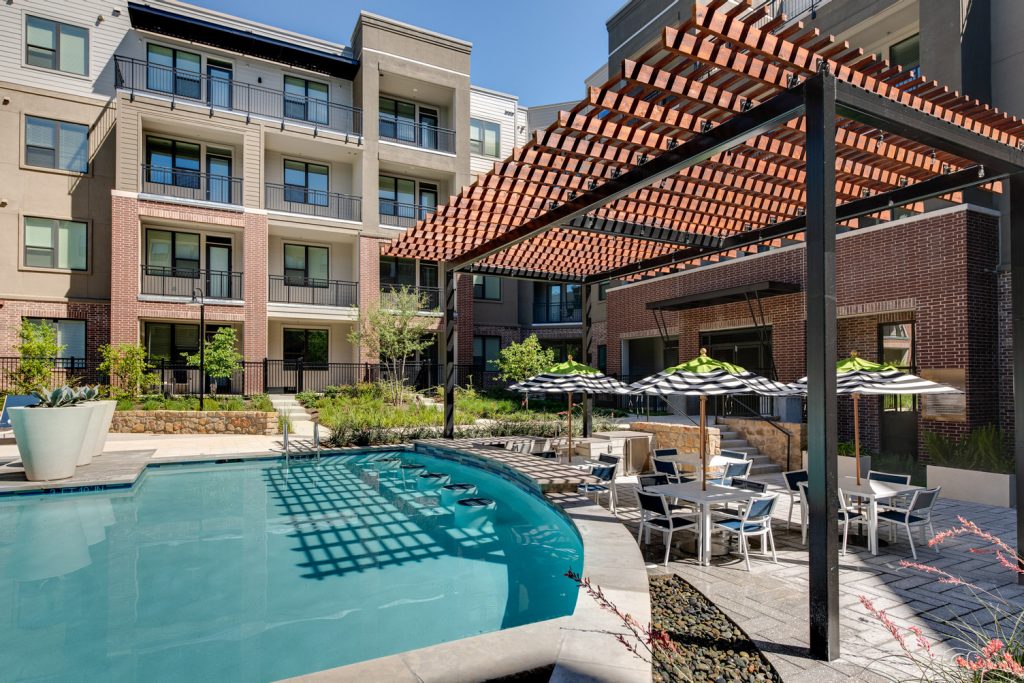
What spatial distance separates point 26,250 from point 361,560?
763 inches

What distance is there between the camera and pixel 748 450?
12180mm

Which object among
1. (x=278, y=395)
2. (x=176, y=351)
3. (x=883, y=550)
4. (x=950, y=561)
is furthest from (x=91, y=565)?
(x=176, y=351)

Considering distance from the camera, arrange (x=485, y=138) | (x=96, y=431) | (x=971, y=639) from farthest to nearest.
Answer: (x=485, y=138), (x=96, y=431), (x=971, y=639)

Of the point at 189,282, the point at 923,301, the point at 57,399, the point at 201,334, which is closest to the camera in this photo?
the point at 57,399

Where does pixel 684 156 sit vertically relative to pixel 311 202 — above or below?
below

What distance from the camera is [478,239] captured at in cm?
927

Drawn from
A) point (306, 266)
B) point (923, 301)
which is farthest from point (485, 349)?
point (923, 301)

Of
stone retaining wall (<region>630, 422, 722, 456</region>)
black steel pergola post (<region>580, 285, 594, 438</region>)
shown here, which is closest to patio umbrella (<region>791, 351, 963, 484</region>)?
stone retaining wall (<region>630, 422, 722, 456</region>)

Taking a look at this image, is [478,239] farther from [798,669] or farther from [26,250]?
[26,250]

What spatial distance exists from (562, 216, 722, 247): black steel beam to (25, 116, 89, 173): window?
A: 65.2 ft

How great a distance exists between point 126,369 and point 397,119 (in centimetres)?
1440

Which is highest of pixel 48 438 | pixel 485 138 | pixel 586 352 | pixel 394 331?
pixel 485 138

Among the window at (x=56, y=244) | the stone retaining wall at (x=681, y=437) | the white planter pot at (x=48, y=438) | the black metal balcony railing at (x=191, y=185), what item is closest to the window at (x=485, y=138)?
the black metal balcony railing at (x=191, y=185)

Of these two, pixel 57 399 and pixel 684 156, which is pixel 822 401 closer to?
pixel 684 156
